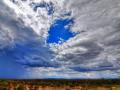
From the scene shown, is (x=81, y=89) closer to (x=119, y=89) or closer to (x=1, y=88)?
(x=119, y=89)

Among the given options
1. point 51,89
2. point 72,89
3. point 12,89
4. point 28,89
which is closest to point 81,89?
point 72,89

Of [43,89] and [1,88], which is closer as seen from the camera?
[1,88]

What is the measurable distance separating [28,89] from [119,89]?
3123 cm

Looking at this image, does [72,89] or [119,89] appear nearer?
[119,89]

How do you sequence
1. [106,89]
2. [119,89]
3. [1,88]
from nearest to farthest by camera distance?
[1,88] < [119,89] < [106,89]

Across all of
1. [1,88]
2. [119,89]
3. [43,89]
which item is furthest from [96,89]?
[1,88]

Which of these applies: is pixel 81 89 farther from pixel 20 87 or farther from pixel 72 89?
pixel 20 87

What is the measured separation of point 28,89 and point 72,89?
16658mm

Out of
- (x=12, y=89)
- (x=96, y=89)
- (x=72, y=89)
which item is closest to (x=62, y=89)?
(x=72, y=89)

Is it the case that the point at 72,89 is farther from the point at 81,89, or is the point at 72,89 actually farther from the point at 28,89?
the point at 28,89

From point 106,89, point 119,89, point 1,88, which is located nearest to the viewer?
point 1,88

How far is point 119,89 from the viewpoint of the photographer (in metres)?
94.2

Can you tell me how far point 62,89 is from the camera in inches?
4097

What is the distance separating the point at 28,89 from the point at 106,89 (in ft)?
93.0
